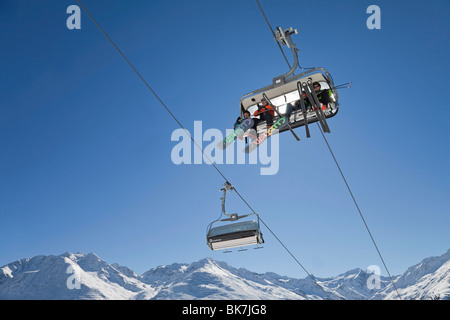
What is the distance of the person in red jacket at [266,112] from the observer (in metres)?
10.4

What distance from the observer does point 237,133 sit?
10.5 metres

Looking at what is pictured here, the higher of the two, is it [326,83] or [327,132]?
[326,83]

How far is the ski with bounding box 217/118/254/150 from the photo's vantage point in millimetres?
10414

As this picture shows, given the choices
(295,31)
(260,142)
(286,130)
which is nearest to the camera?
(295,31)

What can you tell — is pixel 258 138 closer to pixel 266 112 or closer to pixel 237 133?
pixel 237 133

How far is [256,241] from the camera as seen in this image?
9.85 meters

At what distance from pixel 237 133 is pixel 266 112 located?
105cm

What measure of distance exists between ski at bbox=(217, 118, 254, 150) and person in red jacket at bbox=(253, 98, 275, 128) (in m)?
0.40

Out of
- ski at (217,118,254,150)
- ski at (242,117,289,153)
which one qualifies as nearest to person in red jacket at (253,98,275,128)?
ski at (242,117,289,153)
